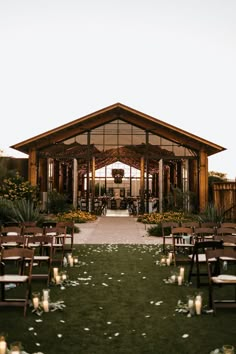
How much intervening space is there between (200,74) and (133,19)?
728 cm

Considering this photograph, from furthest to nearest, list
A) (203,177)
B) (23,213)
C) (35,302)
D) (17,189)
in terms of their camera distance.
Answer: (203,177), (17,189), (23,213), (35,302)

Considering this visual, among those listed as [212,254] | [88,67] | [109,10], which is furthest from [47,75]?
[212,254]

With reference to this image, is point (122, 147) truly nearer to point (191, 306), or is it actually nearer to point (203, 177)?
point (203, 177)

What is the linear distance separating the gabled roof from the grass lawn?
44.9 ft

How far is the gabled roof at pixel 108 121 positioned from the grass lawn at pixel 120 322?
1368 centimetres

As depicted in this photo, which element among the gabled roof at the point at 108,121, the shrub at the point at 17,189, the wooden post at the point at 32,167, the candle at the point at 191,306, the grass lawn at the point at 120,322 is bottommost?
the grass lawn at the point at 120,322

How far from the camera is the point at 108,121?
22.0 meters

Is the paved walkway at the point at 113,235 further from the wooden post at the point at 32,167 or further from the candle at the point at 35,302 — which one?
the candle at the point at 35,302

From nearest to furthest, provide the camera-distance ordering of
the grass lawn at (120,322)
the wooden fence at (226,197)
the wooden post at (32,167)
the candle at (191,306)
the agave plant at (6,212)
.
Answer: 1. the grass lawn at (120,322)
2. the candle at (191,306)
3. the agave plant at (6,212)
4. the wooden fence at (226,197)
5. the wooden post at (32,167)

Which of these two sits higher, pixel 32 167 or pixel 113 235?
pixel 32 167

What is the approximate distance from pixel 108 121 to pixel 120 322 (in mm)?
17148

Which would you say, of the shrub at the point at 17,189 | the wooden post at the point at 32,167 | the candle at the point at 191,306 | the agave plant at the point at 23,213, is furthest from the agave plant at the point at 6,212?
A: the candle at the point at 191,306

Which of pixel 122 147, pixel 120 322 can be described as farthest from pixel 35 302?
pixel 122 147

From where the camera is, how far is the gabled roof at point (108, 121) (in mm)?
21031
